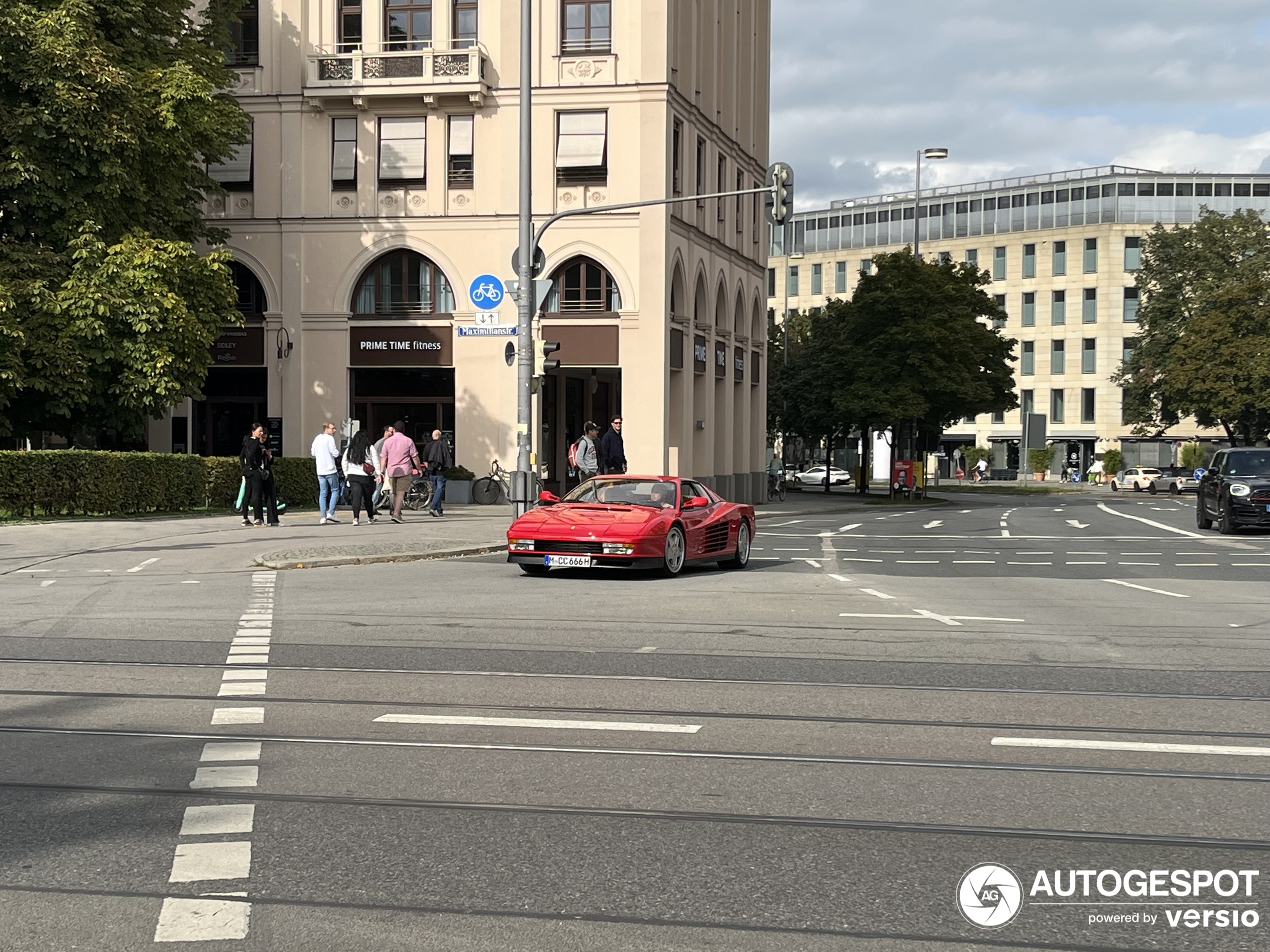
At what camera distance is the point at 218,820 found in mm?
5945

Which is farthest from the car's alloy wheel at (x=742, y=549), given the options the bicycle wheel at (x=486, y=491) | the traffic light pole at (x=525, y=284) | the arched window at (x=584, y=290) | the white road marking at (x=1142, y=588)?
the arched window at (x=584, y=290)

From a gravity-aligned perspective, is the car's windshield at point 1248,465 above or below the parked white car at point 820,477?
above

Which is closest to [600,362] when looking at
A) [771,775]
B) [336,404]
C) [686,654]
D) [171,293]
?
[336,404]

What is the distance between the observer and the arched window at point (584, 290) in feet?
136

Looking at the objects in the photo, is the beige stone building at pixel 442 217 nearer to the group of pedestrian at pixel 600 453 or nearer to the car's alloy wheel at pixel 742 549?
the group of pedestrian at pixel 600 453

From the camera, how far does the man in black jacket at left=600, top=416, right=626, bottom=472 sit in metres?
29.4

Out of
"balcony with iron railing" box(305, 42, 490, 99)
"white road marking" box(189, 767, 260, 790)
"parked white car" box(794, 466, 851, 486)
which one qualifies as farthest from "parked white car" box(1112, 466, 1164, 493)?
"white road marking" box(189, 767, 260, 790)

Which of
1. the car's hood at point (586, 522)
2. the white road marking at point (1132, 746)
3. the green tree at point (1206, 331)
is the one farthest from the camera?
the green tree at point (1206, 331)

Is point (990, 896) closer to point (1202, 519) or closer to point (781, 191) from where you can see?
point (781, 191)

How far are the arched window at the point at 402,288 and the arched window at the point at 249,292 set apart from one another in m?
2.74

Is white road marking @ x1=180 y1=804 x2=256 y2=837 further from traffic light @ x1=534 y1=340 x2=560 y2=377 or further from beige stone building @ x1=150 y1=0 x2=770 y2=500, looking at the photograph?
beige stone building @ x1=150 y1=0 x2=770 y2=500

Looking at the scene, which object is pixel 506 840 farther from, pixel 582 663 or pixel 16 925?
pixel 582 663

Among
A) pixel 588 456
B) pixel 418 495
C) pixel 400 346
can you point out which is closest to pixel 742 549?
pixel 588 456

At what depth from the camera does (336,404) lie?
140ft
